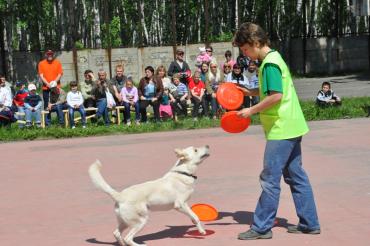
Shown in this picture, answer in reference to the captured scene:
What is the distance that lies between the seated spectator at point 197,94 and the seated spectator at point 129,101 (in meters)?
1.43

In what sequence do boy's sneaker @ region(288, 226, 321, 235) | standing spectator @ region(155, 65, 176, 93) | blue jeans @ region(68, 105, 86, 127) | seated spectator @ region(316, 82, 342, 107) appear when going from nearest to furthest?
boy's sneaker @ region(288, 226, 321, 235) < blue jeans @ region(68, 105, 86, 127) < standing spectator @ region(155, 65, 176, 93) < seated spectator @ region(316, 82, 342, 107)

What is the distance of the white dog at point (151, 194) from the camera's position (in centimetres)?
628

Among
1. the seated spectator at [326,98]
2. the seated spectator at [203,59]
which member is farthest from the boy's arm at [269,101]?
the seated spectator at [203,59]

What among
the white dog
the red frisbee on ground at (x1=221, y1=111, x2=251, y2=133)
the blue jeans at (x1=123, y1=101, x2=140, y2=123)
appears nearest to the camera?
the white dog

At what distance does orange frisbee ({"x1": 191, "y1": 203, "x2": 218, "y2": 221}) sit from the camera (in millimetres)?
7402

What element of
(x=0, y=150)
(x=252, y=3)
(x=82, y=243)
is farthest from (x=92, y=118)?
(x=252, y=3)

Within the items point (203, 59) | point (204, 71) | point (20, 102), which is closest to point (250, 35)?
point (204, 71)

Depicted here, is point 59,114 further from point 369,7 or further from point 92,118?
point 369,7

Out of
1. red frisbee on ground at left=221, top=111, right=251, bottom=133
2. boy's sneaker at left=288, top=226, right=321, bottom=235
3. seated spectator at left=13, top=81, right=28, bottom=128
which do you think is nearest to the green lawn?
seated spectator at left=13, top=81, right=28, bottom=128

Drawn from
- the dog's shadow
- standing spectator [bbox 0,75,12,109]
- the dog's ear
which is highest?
standing spectator [bbox 0,75,12,109]

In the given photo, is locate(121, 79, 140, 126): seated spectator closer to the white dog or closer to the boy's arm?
the white dog

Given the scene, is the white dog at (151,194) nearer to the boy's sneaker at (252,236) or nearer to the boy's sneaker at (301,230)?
the boy's sneaker at (252,236)

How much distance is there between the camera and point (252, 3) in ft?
136

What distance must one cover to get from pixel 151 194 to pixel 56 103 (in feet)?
36.2
